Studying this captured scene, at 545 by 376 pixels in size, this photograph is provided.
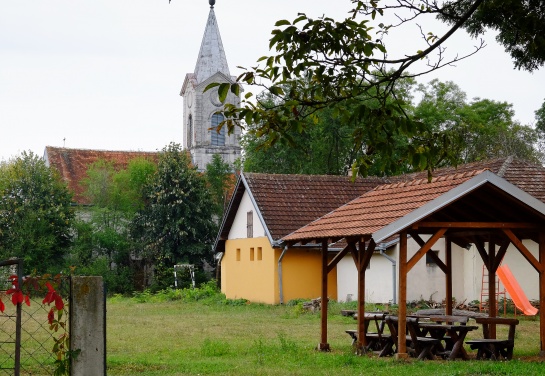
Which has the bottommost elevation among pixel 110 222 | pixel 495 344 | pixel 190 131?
pixel 495 344

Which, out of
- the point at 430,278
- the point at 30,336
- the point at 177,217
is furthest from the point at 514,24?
the point at 177,217

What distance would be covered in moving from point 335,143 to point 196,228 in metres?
9.33

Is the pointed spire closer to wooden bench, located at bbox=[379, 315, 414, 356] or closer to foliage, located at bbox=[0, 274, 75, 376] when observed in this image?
wooden bench, located at bbox=[379, 315, 414, 356]

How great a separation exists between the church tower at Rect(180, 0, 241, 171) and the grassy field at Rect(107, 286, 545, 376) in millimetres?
43050

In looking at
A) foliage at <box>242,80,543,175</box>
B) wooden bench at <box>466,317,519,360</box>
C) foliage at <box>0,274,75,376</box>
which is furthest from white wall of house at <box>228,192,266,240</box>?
foliage at <box>0,274,75,376</box>

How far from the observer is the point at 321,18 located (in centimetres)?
902

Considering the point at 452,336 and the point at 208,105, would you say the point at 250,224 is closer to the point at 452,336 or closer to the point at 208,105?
the point at 452,336

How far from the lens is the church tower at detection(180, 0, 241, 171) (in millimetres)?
73250

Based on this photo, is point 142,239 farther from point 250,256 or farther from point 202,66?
point 202,66

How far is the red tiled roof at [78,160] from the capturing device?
201 ft

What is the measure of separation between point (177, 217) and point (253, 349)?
3393 centimetres

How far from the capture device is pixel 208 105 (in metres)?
74.8

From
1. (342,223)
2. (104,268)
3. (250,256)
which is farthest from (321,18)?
(104,268)

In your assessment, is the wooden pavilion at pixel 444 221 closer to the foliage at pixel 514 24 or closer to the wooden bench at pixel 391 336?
the wooden bench at pixel 391 336
